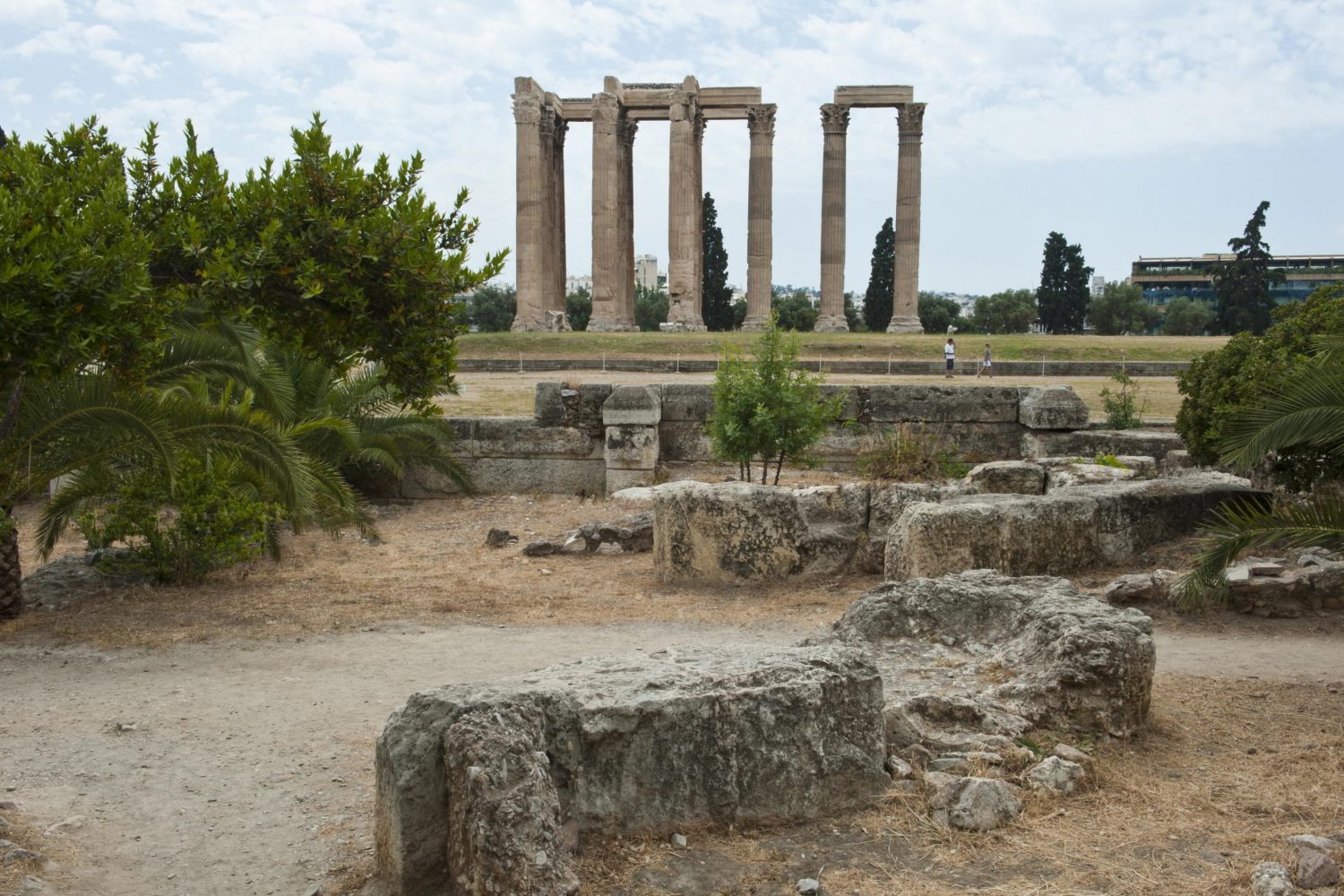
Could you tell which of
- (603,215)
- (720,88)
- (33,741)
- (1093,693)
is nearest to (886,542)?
(1093,693)

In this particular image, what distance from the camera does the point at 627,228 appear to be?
42.1m

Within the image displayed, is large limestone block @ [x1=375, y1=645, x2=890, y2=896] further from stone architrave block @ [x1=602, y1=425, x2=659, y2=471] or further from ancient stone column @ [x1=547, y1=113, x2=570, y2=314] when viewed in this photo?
ancient stone column @ [x1=547, y1=113, x2=570, y2=314]

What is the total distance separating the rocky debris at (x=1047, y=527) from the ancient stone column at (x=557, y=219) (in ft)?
109

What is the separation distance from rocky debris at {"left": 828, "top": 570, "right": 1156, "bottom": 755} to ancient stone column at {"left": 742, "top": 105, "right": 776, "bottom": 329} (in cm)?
3388

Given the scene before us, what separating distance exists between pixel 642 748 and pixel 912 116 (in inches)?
1498

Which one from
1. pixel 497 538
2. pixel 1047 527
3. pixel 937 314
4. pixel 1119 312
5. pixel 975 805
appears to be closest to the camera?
pixel 975 805

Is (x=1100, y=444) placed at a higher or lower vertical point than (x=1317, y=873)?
higher

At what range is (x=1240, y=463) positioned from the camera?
721cm

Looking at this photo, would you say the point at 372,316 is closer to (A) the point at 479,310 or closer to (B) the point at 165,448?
(B) the point at 165,448

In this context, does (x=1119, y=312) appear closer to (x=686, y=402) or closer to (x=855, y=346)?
(x=855, y=346)

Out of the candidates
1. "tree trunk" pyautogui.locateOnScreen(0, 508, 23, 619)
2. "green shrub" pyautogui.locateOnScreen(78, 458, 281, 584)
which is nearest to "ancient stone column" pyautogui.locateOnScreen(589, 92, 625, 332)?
"green shrub" pyautogui.locateOnScreen(78, 458, 281, 584)

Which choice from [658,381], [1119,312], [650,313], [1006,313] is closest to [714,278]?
[650,313]

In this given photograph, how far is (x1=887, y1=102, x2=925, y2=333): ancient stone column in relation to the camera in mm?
39562

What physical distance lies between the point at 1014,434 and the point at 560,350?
19.9 metres
